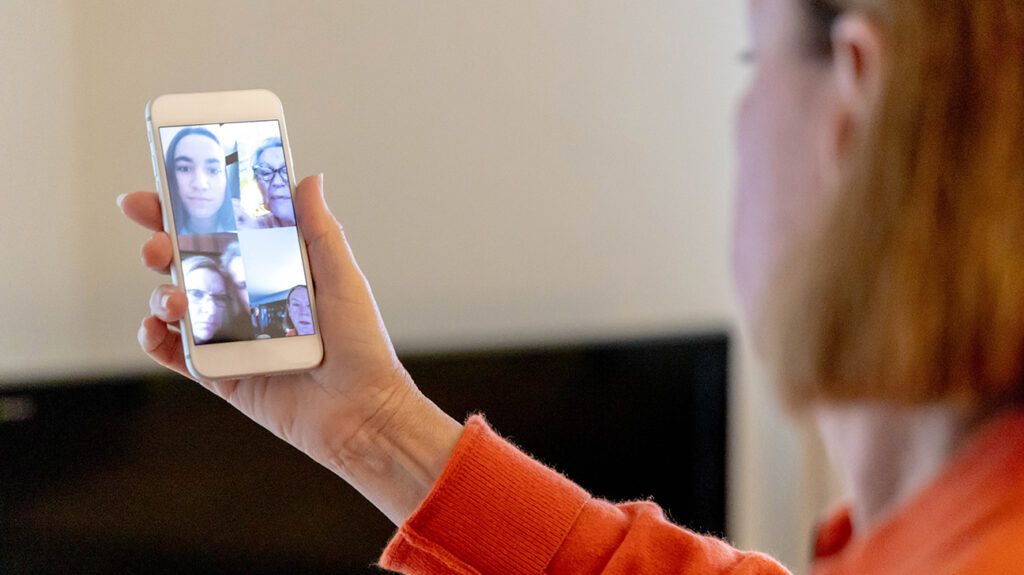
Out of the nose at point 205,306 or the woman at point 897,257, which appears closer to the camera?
the woman at point 897,257

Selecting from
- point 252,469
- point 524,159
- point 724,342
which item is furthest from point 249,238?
point 724,342

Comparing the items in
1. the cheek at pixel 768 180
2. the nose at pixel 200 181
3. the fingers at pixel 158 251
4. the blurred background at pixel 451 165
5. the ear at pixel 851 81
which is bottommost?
the blurred background at pixel 451 165

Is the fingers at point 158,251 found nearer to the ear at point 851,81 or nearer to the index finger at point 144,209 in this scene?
the index finger at point 144,209

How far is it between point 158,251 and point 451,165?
0.99m

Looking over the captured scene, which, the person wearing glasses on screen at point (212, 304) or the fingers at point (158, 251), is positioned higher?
the fingers at point (158, 251)

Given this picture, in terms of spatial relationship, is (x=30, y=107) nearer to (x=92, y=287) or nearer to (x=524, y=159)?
(x=92, y=287)

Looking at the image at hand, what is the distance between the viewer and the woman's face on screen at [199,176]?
2.98 feet

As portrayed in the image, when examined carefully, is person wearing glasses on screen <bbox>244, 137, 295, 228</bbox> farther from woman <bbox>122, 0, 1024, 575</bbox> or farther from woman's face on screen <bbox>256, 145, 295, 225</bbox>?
woman <bbox>122, 0, 1024, 575</bbox>

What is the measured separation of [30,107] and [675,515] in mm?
1161

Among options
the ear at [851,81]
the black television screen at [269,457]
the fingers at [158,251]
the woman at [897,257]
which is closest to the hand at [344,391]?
the fingers at [158,251]

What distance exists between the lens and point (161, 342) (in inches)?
35.9

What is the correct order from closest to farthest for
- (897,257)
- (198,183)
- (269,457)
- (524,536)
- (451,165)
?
(897,257), (524,536), (198,183), (269,457), (451,165)

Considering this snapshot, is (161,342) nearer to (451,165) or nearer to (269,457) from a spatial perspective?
(269,457)

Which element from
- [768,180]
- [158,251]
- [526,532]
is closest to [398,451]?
[526,532]
